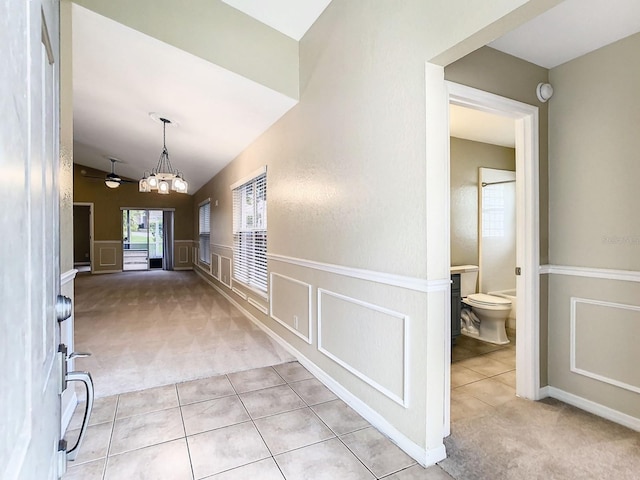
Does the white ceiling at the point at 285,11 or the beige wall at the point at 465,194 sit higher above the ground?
the white ceiling at the point at 285,11

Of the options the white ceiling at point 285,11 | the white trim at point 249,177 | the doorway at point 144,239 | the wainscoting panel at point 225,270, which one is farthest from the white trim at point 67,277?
the doorway at point 144,239

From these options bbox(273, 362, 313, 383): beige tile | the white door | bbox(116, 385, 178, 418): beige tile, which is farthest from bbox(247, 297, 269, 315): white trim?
the white door

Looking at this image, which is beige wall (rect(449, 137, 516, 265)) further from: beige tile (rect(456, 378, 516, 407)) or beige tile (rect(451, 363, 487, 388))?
beige tile (rect(456, 378, 516, 407))

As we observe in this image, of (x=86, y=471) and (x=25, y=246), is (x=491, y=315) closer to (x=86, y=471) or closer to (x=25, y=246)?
(x=86, y=471)

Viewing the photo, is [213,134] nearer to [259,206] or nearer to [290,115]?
[259,206]

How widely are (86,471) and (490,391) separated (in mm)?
2556

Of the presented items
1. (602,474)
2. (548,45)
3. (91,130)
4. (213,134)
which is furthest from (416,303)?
(91,130)

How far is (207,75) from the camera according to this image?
110 inches

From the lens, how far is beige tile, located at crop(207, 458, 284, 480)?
5.26 ft

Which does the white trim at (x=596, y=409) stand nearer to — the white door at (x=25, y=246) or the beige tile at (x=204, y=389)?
the beige tile at (x=204, y=389)

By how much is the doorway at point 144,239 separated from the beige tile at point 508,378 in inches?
438

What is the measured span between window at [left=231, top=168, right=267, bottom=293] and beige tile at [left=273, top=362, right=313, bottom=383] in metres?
1.26

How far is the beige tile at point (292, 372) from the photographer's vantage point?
270 cm

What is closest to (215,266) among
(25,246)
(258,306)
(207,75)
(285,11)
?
(258,306)
